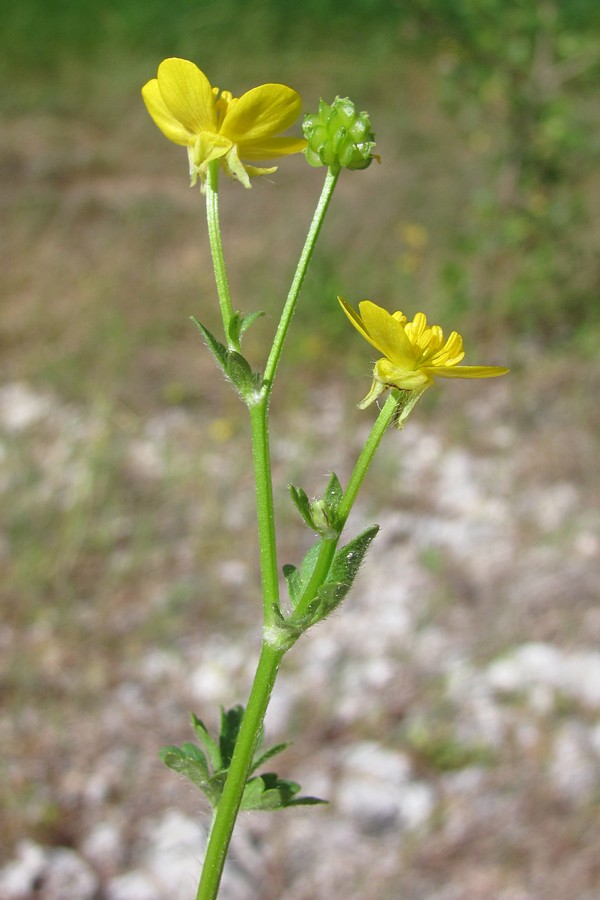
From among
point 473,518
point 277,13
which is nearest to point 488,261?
point 473,518

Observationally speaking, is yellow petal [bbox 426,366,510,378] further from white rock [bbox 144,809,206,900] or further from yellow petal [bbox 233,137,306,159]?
white rock [bbox 144,809,206,900]

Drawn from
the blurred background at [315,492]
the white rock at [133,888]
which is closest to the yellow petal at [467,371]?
the blurred background at [315,492]

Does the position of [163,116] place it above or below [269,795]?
above

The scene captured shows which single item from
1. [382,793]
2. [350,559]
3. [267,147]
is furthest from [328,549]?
[382,793]

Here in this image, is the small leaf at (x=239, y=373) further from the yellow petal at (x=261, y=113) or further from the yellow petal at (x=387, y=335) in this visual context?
the yellow petal at (x=261, y=113)

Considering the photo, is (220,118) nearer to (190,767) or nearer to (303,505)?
(303,505)
